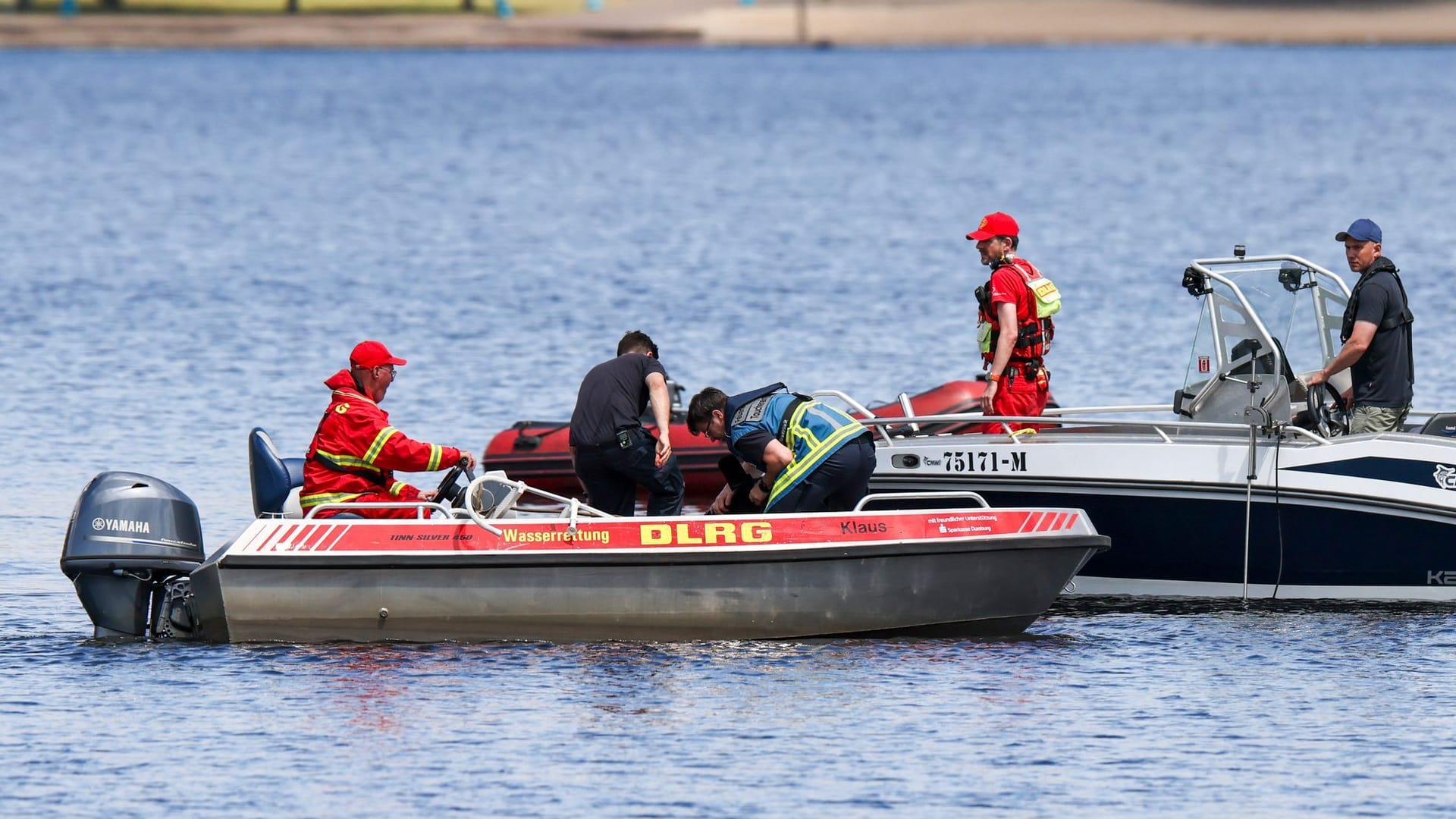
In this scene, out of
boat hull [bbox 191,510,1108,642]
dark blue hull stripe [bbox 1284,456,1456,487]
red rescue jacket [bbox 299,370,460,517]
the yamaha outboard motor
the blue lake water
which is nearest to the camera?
the blue lake water

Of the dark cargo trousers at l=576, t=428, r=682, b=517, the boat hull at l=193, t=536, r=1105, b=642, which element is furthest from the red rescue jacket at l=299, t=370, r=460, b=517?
the dark cargo trousers at l=576, t=428, r=682, b=517

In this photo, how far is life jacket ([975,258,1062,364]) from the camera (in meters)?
14.0

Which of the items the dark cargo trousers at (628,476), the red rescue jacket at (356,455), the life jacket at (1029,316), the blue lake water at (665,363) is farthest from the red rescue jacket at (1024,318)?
the red rescue jacket at (356,455)

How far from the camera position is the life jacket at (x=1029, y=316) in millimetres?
13992

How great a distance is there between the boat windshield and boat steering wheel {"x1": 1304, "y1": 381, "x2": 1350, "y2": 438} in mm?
159

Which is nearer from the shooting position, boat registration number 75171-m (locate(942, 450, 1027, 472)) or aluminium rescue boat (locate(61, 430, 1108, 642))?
aluminium rescue boat (locate(61, 430, 1108, 642))

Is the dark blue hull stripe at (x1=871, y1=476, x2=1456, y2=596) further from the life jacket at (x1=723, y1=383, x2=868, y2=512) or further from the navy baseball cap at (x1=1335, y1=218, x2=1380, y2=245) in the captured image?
the navy baseball cap at (x1=1335, y1=218, x2=1380, y2=245)

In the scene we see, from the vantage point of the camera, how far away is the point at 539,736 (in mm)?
11195

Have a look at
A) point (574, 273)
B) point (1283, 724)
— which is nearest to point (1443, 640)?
point (1283, 724)

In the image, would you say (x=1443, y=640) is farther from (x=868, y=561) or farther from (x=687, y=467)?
(x=687, y=467)

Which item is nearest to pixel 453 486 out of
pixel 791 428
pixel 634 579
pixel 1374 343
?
pixel 634 579

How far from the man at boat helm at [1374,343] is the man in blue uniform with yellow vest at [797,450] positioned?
9.66 ft

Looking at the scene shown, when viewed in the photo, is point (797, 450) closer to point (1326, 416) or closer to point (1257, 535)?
point (1257, 535)

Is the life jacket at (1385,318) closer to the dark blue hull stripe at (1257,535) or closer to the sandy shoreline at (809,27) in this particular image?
the dark blue hull stripe at (1257,535)
